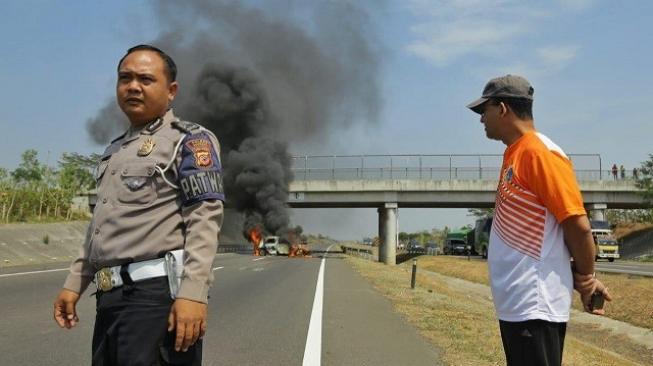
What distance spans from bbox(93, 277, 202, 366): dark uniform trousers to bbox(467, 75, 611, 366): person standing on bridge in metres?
1.48

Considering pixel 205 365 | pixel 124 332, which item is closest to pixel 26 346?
pixel 205 365

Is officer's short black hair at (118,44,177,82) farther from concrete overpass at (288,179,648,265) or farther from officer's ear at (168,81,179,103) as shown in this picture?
concrete overpass at (288,179,648,265)

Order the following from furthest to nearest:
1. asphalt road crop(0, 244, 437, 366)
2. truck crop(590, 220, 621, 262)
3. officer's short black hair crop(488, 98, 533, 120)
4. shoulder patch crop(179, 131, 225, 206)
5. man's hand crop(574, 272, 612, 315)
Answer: truck crop(590, 220, 621, 262) → asphalt road crop(0, 244, 437, 366) → officer's short black hair crop(488, 98, 533, 120) → man's hand crop(574, 272, 612, 315) → shoulder patch crop(179, 131, 225, 206)

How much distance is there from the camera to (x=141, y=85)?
8.87 ft

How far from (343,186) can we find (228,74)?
16.1 m

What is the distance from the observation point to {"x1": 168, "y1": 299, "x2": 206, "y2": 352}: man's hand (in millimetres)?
2357

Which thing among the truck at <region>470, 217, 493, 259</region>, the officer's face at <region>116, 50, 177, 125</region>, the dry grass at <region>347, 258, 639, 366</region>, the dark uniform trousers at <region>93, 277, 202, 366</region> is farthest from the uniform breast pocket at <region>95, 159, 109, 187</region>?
the truck at <region>470, 217, 493, 259</region>

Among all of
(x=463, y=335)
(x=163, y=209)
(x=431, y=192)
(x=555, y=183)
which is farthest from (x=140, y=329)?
(x=431, y=192)

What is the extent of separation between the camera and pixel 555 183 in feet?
8.91

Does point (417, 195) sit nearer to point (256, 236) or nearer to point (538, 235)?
point (256, 236)

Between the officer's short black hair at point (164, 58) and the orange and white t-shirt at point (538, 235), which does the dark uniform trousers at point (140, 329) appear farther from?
the orange and white t-shirt at point (538, 235)

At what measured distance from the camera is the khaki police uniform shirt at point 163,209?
2.45 meters

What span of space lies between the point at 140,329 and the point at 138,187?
563 mm

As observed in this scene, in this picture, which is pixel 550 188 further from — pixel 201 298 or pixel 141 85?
pixel 141 85
